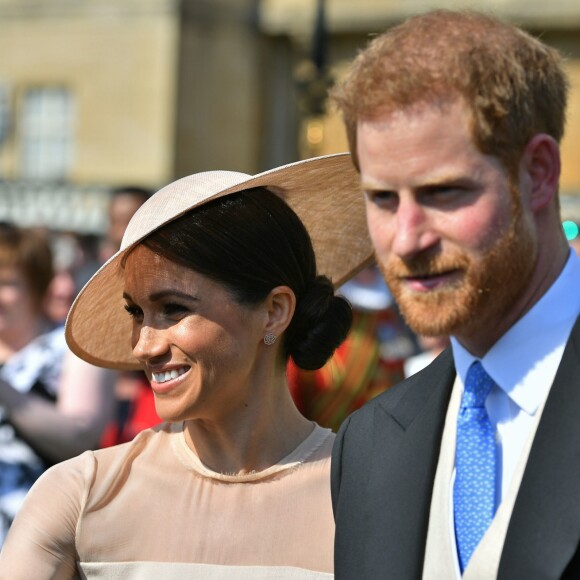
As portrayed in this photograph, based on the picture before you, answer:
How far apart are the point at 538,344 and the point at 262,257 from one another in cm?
100

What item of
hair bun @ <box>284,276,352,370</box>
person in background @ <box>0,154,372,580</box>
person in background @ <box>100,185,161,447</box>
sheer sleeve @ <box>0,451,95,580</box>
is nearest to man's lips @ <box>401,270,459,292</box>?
person in background @ <box>0,154,372,580</box>

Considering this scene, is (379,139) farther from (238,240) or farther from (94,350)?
(94,350)

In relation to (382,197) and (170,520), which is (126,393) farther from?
(382,197)

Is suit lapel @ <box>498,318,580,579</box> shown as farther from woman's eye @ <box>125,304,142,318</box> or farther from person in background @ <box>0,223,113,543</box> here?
person in background @ <box>0,223,113,543</box>

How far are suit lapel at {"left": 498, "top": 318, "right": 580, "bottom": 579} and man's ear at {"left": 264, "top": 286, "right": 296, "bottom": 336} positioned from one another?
107 cm

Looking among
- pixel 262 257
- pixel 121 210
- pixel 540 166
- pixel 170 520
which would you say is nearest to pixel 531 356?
pixel 540 166

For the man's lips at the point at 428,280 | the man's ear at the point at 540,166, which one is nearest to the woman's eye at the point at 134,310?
the man's lips at the point at 428,280

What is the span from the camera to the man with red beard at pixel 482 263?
218 centimetres

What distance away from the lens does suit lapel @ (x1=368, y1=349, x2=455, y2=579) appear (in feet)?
7.91

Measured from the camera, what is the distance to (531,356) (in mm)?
2293

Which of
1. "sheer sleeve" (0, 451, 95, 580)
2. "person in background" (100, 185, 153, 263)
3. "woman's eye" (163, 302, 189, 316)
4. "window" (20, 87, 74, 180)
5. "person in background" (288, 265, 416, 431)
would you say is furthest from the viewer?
"window" (20, 87, 74, 180)

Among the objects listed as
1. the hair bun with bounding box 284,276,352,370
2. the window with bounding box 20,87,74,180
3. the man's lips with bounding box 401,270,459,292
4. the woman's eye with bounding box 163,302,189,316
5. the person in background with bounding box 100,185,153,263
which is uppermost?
the man's lips with bounding box 401,270,459,292

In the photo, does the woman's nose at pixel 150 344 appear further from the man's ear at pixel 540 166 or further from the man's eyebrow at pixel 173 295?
the man's ear at pixel 540 166

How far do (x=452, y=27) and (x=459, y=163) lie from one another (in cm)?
26
